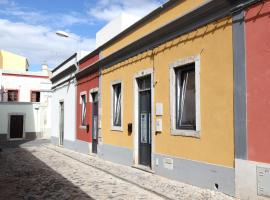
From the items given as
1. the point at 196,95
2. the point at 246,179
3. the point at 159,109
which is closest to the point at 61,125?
the point at 159,109

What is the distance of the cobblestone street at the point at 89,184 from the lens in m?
7.28

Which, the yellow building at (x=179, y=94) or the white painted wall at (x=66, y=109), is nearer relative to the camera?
the yellow building at (x=179, y=94)

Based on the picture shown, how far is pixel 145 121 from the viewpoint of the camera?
10.6 meters

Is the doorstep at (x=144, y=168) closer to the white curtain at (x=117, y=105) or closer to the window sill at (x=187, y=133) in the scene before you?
the window sill at (x=187, y=133)

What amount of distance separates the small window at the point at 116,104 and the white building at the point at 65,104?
5.14m

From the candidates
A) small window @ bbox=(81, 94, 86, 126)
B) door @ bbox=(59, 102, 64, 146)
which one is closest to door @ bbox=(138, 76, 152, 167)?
small window @ bbox=(81, 94, 86, 126)

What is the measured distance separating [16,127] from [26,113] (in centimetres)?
136

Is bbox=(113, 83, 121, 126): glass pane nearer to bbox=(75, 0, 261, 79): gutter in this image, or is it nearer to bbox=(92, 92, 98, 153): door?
bbox=(75, 0, 261, 79): gutter

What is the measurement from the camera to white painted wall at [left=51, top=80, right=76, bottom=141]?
18188 mm

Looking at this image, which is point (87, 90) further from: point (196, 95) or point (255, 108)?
point (255, 108)

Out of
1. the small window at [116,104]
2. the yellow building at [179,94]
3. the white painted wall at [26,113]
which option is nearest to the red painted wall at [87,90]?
the small window at [116,104]

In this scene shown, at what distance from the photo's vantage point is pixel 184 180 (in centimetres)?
830

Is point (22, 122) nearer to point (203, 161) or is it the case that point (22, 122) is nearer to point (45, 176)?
point (45, 176)

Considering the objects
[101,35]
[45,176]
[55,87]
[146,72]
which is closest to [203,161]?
[146,72]
